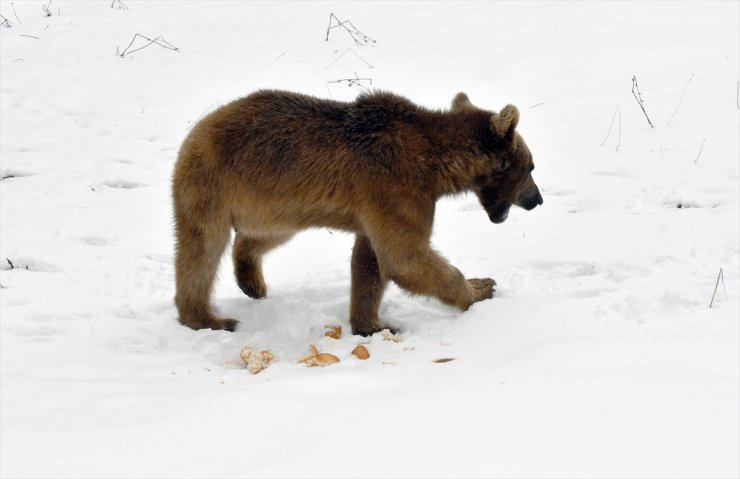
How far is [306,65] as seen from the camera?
12445mm

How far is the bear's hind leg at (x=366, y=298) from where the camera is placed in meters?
5.75

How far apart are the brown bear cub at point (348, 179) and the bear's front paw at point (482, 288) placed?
1 cm

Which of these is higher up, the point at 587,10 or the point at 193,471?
the point at 587,10

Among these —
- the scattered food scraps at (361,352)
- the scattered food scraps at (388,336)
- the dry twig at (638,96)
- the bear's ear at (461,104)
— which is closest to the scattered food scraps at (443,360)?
the scattered food scraps at (361,352)

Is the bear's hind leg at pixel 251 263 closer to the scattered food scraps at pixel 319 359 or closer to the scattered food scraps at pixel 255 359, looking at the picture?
the scattered food scraps at pixel 255 359

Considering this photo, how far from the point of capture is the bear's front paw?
580cm

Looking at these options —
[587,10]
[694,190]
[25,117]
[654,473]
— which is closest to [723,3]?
[587,10]

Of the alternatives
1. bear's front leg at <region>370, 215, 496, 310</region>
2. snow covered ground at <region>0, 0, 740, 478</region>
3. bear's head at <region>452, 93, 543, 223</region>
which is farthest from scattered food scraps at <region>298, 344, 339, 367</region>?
bear's head at <region>452, 93, 543, 223</region>

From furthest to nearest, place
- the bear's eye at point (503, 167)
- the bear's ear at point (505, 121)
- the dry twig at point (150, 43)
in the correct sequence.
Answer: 1. the dry twig at point (150, 43)
2. the bear's eye at point (503, 167)
3. the bear's ear at point (505, 121)

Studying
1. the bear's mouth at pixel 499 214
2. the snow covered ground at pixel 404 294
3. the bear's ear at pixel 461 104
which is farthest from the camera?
the bear's mouth at pixel 499 214

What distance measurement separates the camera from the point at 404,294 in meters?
6.20

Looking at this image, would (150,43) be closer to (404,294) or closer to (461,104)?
(461,104)

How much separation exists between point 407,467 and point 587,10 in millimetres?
12236

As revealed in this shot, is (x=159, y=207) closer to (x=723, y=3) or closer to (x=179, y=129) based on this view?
(x=179, y=129)
